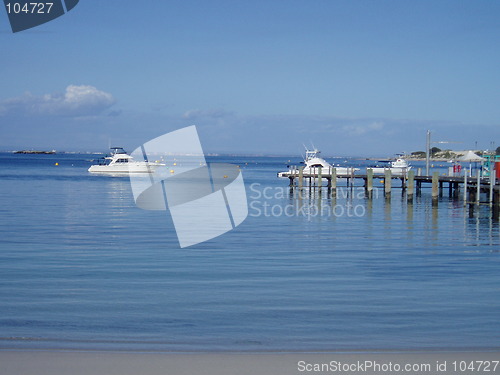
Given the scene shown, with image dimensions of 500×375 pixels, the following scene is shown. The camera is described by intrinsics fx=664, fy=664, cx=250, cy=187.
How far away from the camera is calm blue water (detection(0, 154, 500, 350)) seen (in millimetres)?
10555

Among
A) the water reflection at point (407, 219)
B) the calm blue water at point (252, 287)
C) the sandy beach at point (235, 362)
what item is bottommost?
the water reflection at point (407, 219)

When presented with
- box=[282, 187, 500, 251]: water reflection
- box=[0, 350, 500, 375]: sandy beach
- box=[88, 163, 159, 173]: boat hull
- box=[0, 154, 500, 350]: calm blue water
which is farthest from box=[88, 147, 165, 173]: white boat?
box=[0, 350, 500, 375]: sandy beach

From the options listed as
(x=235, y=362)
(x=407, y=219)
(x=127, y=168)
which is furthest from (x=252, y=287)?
(x=127, y=168)

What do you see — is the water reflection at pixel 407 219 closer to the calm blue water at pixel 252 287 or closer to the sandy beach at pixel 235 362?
the calm blue water at pixel 252 287

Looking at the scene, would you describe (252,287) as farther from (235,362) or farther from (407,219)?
(407,219)

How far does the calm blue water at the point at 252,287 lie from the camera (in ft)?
34.6

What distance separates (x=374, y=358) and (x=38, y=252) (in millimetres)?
13592

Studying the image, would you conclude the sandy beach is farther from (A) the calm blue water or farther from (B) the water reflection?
(B) the water reflection

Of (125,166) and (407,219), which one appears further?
(125,166)

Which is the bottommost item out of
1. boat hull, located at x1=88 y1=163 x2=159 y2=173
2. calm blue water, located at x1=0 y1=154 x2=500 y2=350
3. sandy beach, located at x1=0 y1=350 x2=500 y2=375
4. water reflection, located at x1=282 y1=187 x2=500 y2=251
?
boat hull, located at x1=88 y1=163 x2=159 y2=173

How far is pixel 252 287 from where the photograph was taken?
1456 cm

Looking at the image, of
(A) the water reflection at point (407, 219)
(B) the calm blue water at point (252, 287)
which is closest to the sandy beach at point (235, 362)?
(B) the calm blue water at point (252, 287)

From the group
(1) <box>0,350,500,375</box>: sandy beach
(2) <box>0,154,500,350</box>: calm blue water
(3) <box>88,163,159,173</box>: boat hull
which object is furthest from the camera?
(3) <box>88,163,159,173</box>: boat hull

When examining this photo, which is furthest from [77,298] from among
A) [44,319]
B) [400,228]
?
[400,228]
